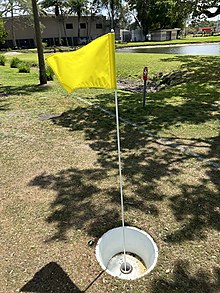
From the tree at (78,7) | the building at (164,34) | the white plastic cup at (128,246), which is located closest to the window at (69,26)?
the tree at (78,7)

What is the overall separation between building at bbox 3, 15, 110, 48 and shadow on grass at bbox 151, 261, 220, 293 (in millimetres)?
50895

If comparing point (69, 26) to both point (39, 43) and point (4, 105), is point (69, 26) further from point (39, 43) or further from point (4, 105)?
point (4, 105)

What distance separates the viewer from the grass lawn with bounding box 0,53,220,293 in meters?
2.62

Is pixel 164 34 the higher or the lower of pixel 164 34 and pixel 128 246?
the higher

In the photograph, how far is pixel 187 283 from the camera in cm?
249

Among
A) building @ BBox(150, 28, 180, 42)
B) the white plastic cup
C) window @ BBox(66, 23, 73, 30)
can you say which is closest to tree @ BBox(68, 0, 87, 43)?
window @ BBox(66, 23, 73, 30)

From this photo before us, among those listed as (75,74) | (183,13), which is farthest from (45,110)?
(183,13)

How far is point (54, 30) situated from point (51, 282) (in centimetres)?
5841

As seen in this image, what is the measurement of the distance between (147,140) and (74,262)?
3463mm

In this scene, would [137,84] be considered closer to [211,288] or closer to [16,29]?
[211,288]

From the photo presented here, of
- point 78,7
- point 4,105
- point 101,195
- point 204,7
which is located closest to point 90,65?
point 101,195

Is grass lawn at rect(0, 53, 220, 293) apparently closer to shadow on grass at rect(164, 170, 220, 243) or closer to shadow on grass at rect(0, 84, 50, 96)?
shadow on grass at rect(164, 170, 220, 243)

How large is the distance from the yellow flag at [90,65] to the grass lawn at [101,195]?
178cm

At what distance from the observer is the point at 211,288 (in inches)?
95.8
